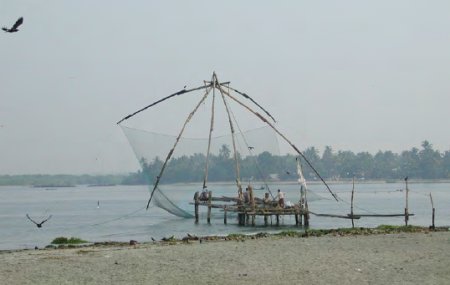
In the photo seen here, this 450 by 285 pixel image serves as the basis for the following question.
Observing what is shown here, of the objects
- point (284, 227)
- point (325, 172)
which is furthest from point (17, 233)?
point (325, 172)

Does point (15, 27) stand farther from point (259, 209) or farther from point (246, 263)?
point (259, 209)

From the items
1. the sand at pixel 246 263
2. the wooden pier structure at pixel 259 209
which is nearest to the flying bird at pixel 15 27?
the sand at pixel 246 263

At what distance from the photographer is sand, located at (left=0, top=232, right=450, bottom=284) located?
33.9ft

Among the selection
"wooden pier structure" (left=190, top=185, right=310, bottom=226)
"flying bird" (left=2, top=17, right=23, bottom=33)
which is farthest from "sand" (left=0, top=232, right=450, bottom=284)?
"wooden pier structure" (left=190, top=185, right=310, bottom=226)

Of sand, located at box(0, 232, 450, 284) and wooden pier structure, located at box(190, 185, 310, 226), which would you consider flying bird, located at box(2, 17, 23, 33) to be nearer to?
sand, located at box(0, 232, 450, 284)

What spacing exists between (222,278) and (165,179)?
17.7 metres

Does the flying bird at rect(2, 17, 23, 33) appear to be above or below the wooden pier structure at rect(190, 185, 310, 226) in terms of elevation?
above

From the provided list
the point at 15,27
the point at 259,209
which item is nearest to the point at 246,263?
the point at 15,27

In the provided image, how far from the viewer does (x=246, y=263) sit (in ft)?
39.2

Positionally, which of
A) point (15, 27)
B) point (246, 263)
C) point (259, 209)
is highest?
point (15, 27)

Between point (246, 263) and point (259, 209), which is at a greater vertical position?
point (259, 209)

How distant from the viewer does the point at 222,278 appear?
10.3 meters

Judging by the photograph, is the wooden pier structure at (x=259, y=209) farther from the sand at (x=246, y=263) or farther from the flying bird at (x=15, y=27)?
the flying bird at (x=15, y=27)

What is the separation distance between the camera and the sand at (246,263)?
10.3m
